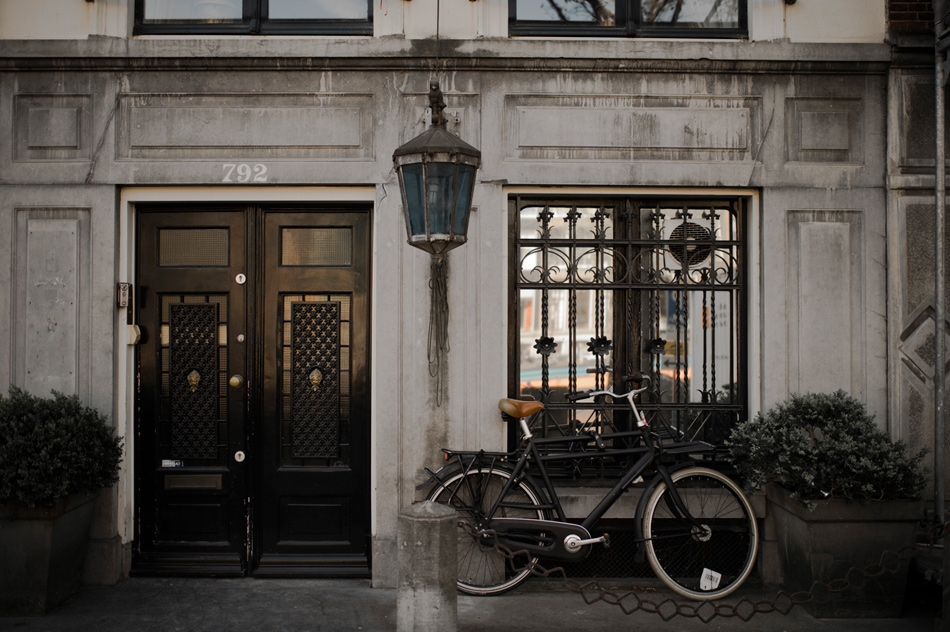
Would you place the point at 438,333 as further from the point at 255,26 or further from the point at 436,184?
the point at 255,26

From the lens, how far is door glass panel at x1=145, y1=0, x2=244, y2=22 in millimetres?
5879

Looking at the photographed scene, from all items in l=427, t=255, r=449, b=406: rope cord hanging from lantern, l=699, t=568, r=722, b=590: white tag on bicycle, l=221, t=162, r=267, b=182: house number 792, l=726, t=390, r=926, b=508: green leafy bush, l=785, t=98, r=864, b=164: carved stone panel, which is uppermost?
l=785, t=98, r=864, b=164: carved stone panel

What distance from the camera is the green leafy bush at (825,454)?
4898mm

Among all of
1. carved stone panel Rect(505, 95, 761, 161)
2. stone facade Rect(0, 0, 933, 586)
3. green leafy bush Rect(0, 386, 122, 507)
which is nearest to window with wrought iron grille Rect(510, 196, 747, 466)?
stone facade Rect(0, 0, 933, 586)

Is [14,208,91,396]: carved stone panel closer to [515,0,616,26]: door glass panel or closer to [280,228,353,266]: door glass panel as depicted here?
[280,228,353,266]: door glass panel

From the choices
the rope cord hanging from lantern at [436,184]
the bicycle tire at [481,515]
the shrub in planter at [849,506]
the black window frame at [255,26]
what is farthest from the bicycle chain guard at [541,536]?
the black window frame at [255,26]

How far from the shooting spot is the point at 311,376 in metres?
5.85

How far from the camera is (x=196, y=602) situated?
5207 millimetres

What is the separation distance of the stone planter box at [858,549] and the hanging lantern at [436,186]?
3021 mm

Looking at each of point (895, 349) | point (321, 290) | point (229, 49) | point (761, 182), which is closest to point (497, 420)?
point (321, 290)

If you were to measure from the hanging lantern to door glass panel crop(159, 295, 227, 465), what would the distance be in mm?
1892

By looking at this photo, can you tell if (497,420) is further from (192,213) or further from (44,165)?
(44,165)

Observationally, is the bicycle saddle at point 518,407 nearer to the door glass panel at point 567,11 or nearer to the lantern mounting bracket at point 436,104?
the lantern mounting bracket at point 436,104

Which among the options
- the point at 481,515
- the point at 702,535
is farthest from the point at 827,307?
the point at 481,515
